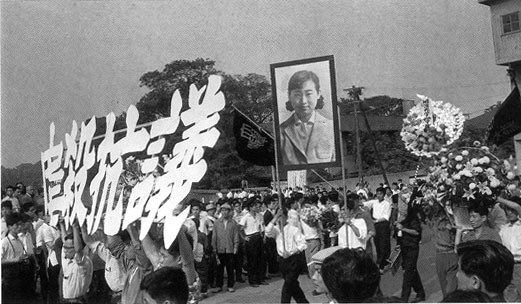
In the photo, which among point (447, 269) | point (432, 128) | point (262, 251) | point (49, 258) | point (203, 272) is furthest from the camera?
point (262, 251)

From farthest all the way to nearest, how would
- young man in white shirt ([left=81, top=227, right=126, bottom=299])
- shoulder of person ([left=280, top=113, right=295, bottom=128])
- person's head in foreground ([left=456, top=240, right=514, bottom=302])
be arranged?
shoulder of person ([left=280, top=113, right=295, bottom=128])
young man in white shirt ([left=81, top=227, right=126, bottom=299])
person's head in foreground ([left=456, top=240, right=514, bottom=302])

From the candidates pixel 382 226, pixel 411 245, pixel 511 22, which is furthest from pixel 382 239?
pixel 511 22

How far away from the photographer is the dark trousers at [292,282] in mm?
5305

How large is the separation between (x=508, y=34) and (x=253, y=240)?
12.4 ft

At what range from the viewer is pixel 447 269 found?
4738 mm

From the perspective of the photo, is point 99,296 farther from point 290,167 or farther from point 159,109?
point 159,109

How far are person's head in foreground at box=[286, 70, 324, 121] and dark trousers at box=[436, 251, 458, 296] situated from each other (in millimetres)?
1531

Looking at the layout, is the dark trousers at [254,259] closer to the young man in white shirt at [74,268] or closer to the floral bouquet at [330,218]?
the floral bouquet at [330,218]

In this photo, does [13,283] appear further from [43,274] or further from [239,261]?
[239,261]

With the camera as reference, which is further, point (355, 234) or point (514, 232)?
point (355, 234)

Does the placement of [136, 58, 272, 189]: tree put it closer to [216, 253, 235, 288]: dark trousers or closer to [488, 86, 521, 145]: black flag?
[216, 253, 235, 288]: dark trousers

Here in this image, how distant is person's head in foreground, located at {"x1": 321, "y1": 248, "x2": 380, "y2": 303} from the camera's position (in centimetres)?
196

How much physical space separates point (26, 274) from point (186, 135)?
2.46 meters

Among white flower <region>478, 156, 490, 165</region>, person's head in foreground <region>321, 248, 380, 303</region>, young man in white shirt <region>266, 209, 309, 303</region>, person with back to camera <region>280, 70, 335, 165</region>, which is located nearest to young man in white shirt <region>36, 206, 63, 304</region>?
young man in white shirt <region>266, 209, 309, 303</region>
